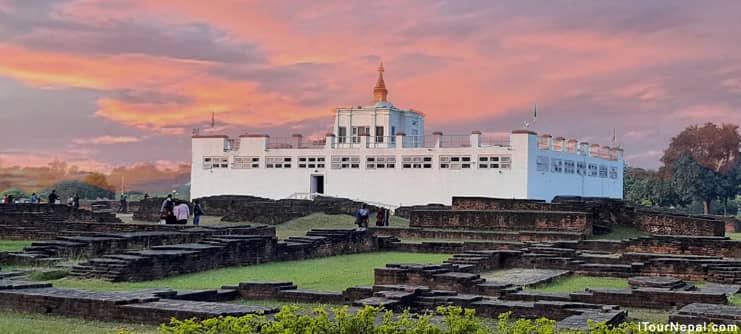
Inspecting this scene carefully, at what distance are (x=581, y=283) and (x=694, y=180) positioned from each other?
48.7 metres

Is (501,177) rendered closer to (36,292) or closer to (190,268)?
(190,268)

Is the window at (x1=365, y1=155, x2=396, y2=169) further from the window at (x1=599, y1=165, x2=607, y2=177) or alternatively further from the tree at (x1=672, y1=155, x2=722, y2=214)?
the tree at (x1=672, y1=155, x2=722, y2=214)

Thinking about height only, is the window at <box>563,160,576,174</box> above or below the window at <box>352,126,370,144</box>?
below

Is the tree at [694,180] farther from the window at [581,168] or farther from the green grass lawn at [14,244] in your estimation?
the green grass lawn at [14,244]

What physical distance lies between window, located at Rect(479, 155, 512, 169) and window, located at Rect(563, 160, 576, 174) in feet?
19.8

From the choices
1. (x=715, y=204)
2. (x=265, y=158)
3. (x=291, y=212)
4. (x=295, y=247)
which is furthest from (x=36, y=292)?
(x=715, y=204)

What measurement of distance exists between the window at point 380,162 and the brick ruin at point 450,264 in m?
20.5

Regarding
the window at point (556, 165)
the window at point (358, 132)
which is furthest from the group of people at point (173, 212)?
the window at point (556, 165)

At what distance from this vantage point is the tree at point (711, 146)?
58750mm

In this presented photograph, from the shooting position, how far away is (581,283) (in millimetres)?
13828

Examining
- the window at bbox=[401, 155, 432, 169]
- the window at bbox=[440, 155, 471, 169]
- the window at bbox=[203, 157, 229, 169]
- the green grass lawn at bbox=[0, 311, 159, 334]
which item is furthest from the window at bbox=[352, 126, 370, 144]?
the green grass lawn at bbox=[0, 311, 159, 334]

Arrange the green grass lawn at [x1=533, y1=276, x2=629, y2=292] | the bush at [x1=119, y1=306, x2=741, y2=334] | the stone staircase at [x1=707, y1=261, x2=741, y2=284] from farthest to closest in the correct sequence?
the stone staircase at [x1=707, y1=261, x2=741, y2=284] < the green grass lawn at [x1=533, y1=276, x2=629, y2=292] < the bush at [x1=119, y1=306, x2=741, y2=334]

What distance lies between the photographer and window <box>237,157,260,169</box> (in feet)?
169

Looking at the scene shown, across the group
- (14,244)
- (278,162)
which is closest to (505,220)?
(14,244)
